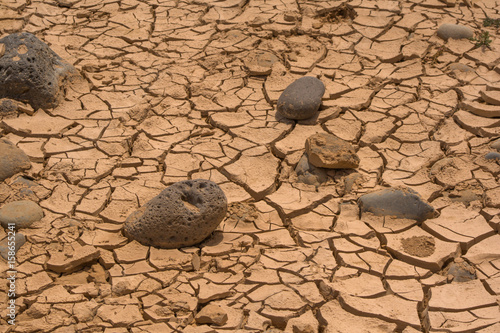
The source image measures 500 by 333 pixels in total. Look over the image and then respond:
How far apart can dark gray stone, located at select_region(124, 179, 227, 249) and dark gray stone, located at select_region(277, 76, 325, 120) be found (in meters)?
1.32

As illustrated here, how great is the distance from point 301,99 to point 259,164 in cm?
69

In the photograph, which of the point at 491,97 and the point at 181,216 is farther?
the point at 491,97

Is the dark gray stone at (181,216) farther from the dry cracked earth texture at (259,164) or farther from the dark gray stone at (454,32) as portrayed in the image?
the dark gray stone at (454,32)

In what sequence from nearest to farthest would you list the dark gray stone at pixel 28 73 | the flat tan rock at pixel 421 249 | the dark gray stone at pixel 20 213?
the flat tan rock at pixel 421 249
the dark gray stone at pixel 20 213
the dark gray stone at pixel 28 73

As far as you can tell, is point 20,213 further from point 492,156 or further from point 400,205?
point 492,156

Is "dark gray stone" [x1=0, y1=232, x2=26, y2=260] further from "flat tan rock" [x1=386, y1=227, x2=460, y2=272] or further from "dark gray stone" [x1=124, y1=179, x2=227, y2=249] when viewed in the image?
"flat tan rock" [x1=386, y1=227, x2=460, y2=272]

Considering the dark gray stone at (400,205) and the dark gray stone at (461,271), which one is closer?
the dark gray stone at (461,271)

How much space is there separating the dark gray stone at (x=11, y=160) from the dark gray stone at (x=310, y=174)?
189cm

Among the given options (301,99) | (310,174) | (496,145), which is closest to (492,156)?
(496,145)

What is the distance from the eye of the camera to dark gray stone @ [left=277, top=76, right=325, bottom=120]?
4.83 metres

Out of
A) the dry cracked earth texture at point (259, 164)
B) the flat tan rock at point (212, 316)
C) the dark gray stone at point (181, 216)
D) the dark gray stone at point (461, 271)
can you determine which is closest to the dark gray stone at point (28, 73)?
the dry cracked earth texture at point (259, 164)

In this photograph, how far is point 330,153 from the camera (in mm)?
4289

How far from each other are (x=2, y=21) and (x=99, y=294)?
388 cm

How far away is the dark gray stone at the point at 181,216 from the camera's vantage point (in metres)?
3.67
